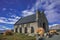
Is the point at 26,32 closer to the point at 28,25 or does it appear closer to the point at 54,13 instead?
the point at 28,25

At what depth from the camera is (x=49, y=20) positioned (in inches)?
193

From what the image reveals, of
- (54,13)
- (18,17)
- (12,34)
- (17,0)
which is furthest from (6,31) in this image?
(54,13)

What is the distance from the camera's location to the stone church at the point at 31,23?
477cm

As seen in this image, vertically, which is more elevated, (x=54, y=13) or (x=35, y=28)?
(x=54, y=13)

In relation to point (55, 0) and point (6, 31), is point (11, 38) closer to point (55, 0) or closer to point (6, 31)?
point (6, 31)

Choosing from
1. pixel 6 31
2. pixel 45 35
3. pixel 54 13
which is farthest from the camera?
pixel 54 13

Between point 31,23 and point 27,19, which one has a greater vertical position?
point 27,19

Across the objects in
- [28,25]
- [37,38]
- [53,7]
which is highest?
[53,7]

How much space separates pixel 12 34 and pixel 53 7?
1.28 meters

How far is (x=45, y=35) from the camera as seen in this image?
14.3 feet

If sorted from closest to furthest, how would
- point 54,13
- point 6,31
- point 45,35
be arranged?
point 45,35, point 6,31, point 54,13

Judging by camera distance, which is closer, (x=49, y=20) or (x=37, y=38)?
(x=37, y=38)

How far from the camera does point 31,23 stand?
4.82 metres

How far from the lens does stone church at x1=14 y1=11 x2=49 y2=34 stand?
477 centimetres
